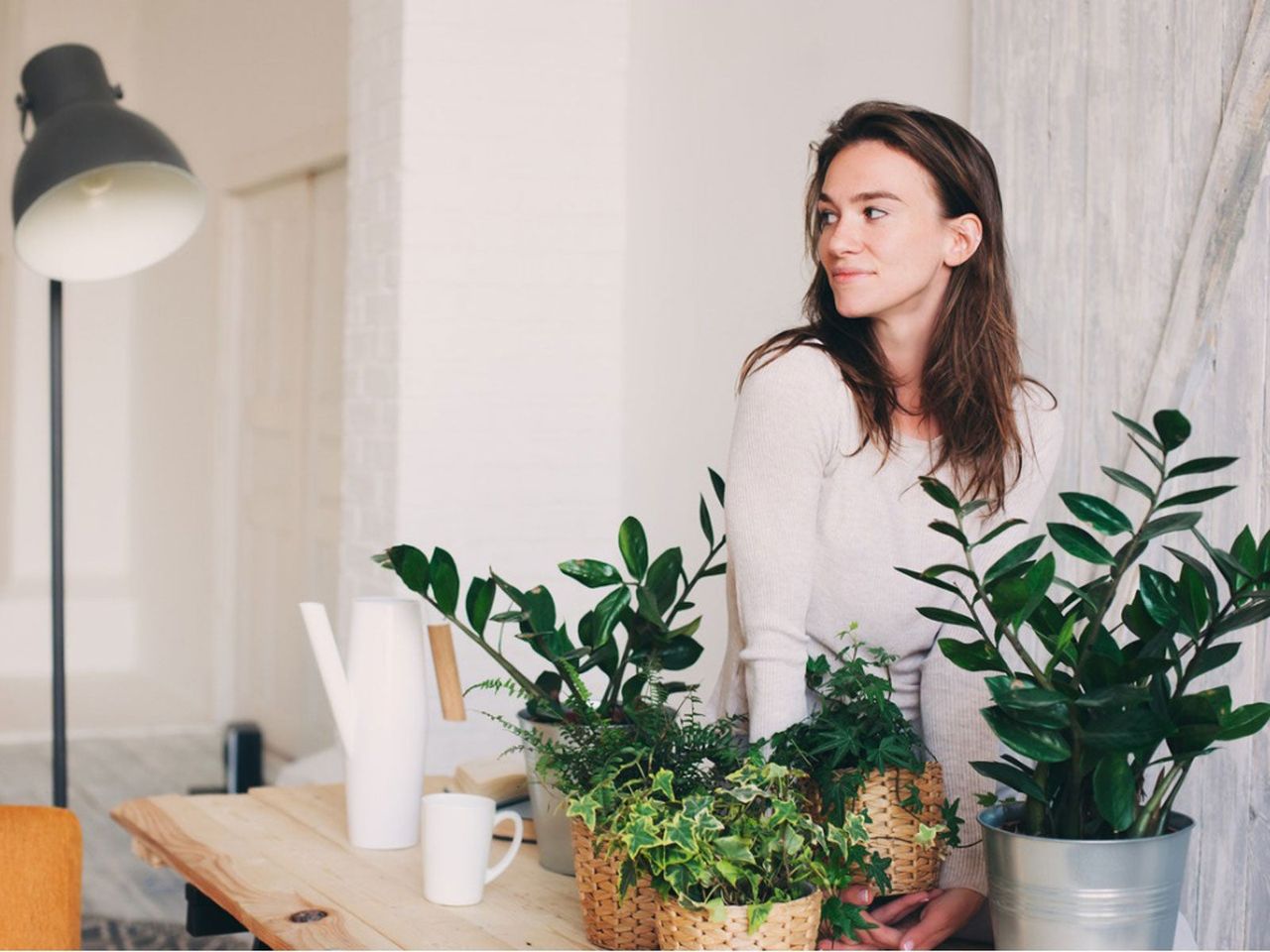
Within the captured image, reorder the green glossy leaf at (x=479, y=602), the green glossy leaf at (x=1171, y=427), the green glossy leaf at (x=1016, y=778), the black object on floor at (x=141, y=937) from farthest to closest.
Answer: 1. the black object on floor at (x=141, y=937)
2. the green glossy leaf at (x=479, y=602)
3. the green glossy leaf at (x=1016, y=778)
4. the green glossy leaf at (x=1171, y=427)

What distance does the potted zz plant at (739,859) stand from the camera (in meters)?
1.25

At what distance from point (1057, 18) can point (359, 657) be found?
4.57 ft

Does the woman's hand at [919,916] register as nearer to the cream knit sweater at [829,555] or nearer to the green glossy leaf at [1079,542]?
the cream knit sweater at [829,555]

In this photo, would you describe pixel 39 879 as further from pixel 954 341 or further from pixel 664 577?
pixel 954 341

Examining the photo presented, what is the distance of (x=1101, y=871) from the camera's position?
122 cm

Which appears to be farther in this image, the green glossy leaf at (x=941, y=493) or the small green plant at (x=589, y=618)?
the small green plant at (x=589, y=618)

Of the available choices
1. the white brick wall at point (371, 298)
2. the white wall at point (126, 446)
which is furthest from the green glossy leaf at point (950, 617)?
the white wall at point (126, 446)

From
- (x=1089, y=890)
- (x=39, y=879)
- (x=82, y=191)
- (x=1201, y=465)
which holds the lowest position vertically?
(x=39, y=879)

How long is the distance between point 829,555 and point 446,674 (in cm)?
48

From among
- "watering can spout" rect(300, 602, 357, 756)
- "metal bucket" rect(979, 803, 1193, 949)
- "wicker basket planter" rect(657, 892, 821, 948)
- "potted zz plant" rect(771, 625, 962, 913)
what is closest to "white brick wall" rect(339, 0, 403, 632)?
"watering can spout" rect(300, 602, 357, 756)

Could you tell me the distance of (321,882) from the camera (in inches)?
64.6

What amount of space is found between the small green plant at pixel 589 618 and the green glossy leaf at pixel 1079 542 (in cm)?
46

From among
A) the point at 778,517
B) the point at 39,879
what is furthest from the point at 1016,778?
the point at 39,879

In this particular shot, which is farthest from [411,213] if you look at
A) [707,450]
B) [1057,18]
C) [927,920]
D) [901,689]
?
[927,920]
